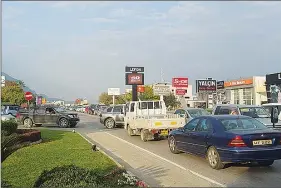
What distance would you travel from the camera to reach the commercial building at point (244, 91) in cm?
5684

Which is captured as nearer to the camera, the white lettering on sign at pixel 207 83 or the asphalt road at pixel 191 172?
the asphalt road at pixel 191 172

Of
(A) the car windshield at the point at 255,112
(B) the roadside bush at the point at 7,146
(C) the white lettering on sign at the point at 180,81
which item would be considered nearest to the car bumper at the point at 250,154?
(B) the roadside bush at the point at 7,146

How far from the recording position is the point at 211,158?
10.3 meters

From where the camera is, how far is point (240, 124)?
10453 mm

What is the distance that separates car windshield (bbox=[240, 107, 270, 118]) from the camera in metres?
17.6

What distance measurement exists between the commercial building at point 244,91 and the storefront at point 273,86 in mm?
2093

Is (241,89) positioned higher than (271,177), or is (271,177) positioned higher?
(241,89)

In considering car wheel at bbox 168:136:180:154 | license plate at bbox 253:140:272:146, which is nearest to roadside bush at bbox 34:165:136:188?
license plate at bbox 253:140:272:146

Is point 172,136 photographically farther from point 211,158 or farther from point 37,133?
point 37,133

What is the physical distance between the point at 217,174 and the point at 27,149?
7.99 meters

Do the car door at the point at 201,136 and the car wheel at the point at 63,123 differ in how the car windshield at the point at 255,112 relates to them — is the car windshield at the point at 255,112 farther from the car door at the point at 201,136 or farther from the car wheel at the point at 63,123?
the car wheel at the point at 63,123

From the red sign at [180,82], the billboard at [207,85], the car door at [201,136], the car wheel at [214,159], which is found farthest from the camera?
the billboard at [207,85]

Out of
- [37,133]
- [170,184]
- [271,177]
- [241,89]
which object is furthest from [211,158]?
[241,89]

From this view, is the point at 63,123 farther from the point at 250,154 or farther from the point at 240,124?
the point at 250,154
